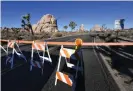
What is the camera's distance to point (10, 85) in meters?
8.52

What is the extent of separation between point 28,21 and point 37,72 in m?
85.2

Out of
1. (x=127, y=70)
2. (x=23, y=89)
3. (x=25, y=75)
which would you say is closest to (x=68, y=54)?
(x=23, y=89)

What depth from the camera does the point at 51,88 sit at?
8.04 m

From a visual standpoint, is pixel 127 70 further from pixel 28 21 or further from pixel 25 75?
pixel 28 21

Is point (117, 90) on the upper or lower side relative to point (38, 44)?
lower

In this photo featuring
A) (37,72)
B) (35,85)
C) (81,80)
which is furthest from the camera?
(37,72)

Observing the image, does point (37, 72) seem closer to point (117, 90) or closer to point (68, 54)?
point (68, 54)

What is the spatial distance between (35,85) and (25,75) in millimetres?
1885

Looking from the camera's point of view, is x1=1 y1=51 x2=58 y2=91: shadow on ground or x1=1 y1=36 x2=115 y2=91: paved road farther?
x1=1 y1=51 x2=58 y2=91: shadow on ground

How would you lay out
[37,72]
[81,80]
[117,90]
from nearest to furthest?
[117,90] → [81,80] → [37,72]

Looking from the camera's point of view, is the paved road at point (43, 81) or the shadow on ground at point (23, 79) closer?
the paved road at point (43, 81)

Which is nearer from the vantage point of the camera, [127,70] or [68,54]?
[68,54]

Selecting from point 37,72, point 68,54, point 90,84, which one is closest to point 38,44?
point 37,72

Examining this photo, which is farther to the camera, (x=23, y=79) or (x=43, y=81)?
Result: (x=23, y=79)
